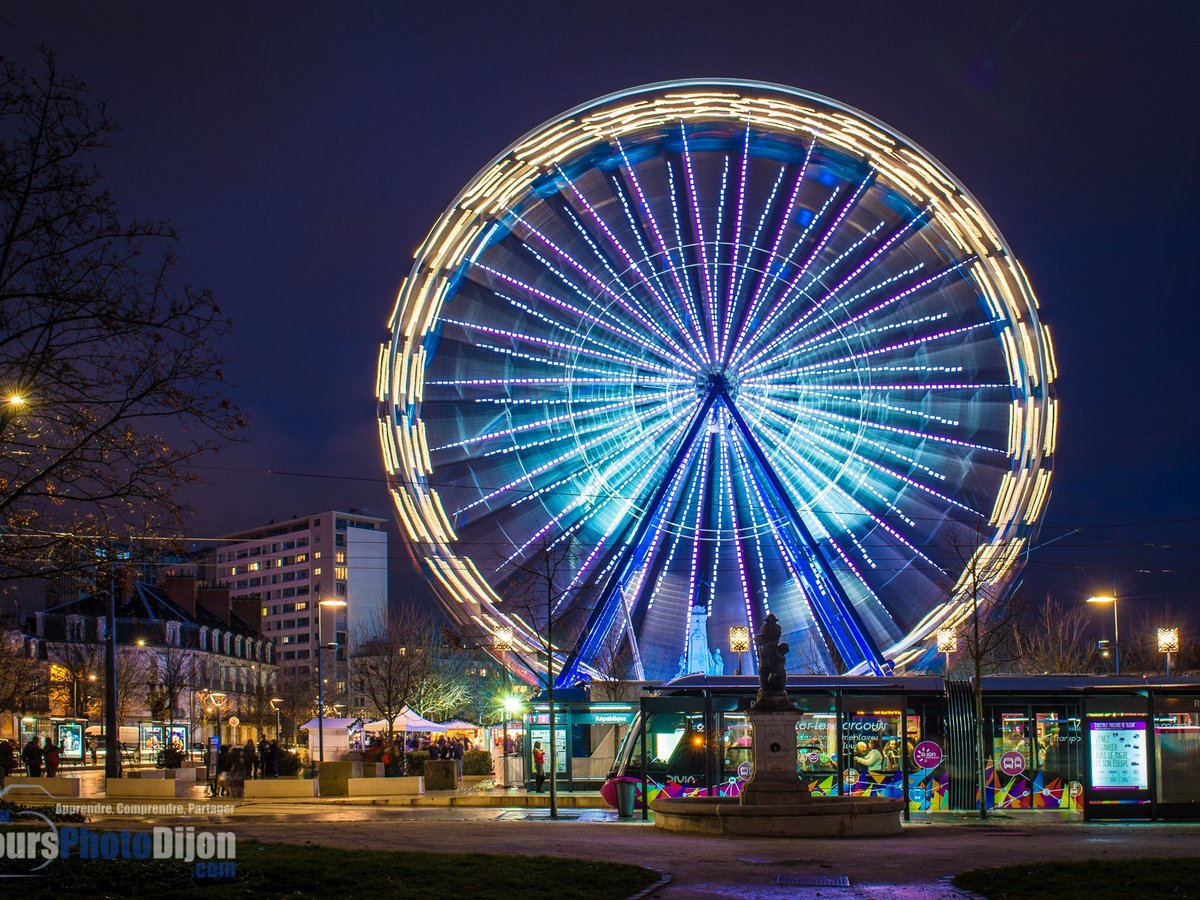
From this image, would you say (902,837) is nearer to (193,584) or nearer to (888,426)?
(888,426)

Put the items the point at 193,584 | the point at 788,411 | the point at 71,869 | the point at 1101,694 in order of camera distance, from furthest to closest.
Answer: the point at 193,584 → the point at 788,411 → the point at 1101,694 → the point at 71,869

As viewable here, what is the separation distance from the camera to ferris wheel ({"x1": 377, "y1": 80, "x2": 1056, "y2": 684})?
36656 mm

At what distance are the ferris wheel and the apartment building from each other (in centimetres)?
10456

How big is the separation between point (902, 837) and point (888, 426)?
57.7 ft

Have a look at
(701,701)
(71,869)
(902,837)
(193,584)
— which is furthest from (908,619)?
(193,584)

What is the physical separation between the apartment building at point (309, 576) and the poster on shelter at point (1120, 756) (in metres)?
116

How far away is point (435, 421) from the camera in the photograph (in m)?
36.5

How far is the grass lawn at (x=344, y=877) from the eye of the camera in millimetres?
12156

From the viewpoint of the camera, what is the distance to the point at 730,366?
37125 millimetres

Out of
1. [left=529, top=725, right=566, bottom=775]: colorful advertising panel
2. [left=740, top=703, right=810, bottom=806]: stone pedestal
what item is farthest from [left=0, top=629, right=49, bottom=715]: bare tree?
[left=740, top=703, right=810, bottom=806]: stone pedestal

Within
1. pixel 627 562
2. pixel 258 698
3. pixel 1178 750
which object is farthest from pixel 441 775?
pixel 258 698

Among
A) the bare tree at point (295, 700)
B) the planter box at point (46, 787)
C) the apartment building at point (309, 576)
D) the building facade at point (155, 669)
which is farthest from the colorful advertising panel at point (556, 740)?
the apartment building at point (309, 576)

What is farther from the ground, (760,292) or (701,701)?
(760,292)

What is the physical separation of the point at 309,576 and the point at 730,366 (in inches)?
5051
